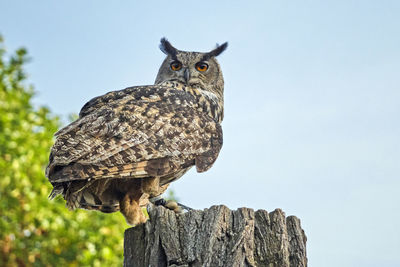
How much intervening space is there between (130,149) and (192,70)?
7.26 feet

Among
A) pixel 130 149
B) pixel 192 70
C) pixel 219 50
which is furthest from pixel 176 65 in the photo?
pixel 130 149

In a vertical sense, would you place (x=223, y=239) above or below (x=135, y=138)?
below

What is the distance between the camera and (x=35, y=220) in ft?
24.1

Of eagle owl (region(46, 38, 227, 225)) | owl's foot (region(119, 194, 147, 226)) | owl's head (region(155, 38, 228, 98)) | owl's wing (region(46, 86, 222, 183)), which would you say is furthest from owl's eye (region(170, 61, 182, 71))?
owl's foot (region(119, 194, 147, 226))

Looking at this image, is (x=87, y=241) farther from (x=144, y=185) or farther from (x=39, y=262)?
(x=144, y=185)

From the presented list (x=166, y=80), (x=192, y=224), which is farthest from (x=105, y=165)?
(x=166, y=80)

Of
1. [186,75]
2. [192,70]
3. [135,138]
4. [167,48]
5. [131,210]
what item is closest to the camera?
[135,138]

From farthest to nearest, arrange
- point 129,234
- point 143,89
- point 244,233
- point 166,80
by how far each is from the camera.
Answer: point 166,80, point 143,89, point 129,234, point 244,233

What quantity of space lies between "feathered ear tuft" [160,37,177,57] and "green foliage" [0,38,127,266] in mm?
2596

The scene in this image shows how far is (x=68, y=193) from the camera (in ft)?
Answer: 11.8

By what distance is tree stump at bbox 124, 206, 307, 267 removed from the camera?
277 centimetres

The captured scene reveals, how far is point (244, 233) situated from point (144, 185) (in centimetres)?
120

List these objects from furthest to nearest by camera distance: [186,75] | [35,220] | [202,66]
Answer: [35,220], [202,66], [186,75]

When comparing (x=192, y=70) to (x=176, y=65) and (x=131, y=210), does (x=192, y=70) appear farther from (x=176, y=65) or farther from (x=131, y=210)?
(x=131, y=210)
